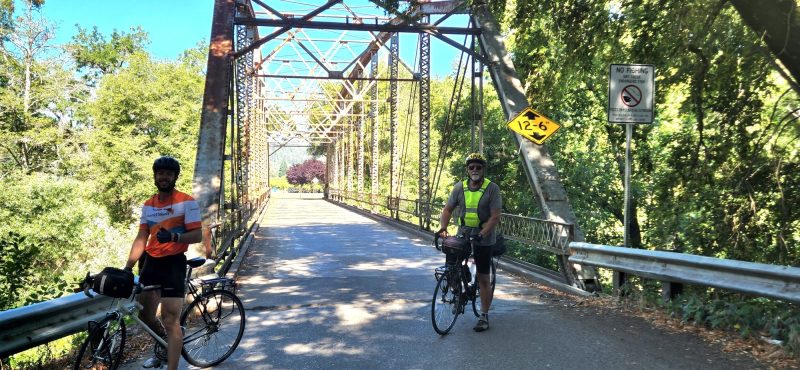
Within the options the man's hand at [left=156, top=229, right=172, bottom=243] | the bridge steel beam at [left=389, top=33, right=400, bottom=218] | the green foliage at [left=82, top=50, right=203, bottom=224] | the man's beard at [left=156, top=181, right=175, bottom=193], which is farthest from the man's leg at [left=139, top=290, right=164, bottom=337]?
the green foliage at [left=82, top=50, right=203, bottom=224]

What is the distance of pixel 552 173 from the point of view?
8.26 m

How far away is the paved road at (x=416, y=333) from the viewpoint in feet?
14.5

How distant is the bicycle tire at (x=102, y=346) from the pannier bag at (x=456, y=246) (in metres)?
2.84

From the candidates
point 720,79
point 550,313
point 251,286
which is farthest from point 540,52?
point 251,286

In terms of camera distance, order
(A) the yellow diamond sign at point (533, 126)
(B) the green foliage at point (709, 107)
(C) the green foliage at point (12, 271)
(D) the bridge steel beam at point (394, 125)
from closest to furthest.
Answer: (B) the green foliage at point (709, 107) < (C) the green foliage at point (12, 271) < (A) the yellow diamond sign at point (533, 126) < (D) the bridge steel beam at point (394, 125)

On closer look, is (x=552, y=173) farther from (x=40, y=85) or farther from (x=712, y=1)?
(x=40, y=85)

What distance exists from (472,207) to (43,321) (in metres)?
3.64

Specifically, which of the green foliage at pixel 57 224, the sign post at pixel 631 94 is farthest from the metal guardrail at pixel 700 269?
the green foliage at pixel 57 224

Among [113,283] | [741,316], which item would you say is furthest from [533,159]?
[113,283]

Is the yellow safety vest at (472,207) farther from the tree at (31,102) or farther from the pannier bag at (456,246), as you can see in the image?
the tree at (31,102)

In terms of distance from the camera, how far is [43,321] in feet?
12.5

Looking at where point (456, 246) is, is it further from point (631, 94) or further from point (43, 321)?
point (43, 321)

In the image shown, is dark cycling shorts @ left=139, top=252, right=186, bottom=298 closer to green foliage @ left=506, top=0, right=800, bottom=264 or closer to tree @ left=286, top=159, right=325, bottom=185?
green foliage @ left=506, top=0, right=800, bottom=264

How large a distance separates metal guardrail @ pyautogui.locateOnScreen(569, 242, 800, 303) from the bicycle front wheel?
4.20m
